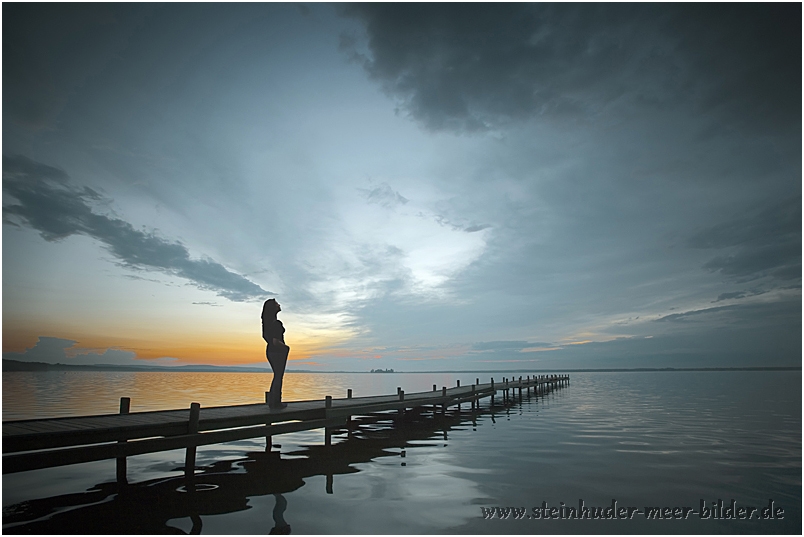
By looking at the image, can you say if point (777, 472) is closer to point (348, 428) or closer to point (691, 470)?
point (691, 470)

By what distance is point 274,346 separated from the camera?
58.2 ft

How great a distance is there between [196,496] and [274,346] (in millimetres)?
6580

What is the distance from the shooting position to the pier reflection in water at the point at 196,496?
9789 mm

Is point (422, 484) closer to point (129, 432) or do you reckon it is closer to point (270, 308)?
point (129, 432)

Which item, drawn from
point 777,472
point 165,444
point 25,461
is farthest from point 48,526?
point 777,472

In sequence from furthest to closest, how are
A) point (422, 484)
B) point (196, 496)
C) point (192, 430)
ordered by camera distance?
1. point (192, 430)
2. point (422, 484)
3. point (196, 496)

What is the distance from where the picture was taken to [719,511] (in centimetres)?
1105

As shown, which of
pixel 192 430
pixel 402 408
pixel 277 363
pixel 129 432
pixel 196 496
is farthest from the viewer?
pixel 402 408

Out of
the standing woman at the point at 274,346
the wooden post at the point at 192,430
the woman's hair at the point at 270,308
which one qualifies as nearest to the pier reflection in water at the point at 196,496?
the wooden post at the point at 192,430

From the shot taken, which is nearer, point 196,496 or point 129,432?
point 196,496

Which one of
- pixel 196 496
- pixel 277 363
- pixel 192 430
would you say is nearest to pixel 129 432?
pixel 192 430

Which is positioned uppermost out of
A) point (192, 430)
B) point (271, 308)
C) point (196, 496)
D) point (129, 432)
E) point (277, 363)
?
point (271, 308)

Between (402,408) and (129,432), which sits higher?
(129,432)

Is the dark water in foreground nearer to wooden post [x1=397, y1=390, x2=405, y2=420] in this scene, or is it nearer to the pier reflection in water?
the pier reflection in water
